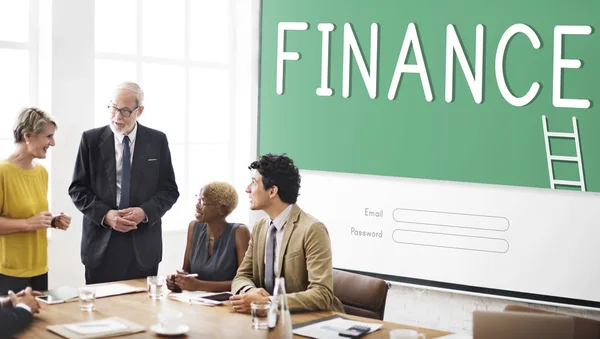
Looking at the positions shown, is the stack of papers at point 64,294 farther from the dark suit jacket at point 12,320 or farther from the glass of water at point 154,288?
the dark suit jacket at point 12,320

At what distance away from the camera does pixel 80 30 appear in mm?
5398

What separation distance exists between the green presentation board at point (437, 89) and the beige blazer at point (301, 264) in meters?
1.64

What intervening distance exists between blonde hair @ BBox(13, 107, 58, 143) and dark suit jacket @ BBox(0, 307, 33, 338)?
4.75 ft

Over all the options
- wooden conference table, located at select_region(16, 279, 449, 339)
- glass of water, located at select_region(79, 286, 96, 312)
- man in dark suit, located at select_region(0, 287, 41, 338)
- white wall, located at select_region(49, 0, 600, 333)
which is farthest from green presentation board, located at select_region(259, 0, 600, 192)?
man in dark suit, located at select_region(0, 287, 41, 338)

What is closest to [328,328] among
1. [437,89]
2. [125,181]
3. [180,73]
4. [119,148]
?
[125,181]

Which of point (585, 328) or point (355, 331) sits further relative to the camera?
point (585, 328)

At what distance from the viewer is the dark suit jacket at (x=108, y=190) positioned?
181 inches

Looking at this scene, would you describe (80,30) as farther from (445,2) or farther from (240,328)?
(240,328)

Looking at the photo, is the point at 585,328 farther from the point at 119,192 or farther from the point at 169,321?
the point at 119,192

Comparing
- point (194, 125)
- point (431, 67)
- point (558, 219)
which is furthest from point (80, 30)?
point (558, 219)

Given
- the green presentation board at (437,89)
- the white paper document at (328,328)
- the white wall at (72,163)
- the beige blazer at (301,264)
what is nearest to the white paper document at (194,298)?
the beige blazer at (301,264)

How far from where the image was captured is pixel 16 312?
10.3 ft

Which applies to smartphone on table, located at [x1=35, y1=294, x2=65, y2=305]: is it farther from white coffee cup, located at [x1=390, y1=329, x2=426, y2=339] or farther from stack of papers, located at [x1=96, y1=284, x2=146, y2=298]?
white coffee cup, located at [x1=390, y1=329, x2=426, y2=339]

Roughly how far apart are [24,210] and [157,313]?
1.34 m
